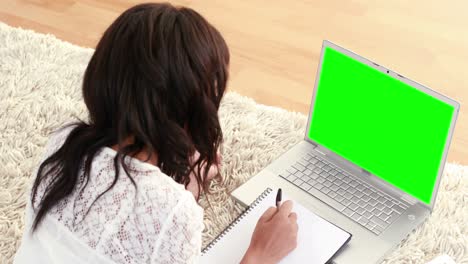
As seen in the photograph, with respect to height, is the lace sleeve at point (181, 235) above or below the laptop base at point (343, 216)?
above

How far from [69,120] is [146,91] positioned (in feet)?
3.04

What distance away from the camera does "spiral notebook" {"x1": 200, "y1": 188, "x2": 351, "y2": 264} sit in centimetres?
145

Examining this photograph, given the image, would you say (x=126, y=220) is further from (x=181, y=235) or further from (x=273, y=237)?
(x=273, y=237)

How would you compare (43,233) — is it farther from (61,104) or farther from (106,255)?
(61,104)

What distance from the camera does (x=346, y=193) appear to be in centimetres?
161

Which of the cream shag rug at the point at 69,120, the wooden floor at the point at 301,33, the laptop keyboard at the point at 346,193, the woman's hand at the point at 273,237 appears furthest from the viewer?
the wooden floor at the point at 301,33

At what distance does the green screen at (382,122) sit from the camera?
1460 mm

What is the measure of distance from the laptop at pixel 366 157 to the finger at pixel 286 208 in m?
0.12

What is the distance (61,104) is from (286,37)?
0.84 metres

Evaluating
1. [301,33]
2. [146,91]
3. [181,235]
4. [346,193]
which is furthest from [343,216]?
[301,33]

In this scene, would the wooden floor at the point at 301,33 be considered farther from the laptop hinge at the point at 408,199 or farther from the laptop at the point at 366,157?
the laptop hinge at the point at 408,199

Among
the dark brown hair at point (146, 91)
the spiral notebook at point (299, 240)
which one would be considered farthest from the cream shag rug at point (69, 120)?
the dark brown hair at point (146, 91)

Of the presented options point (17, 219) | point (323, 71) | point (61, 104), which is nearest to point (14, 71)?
point (61, 104)

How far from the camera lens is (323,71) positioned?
5.22 feet
